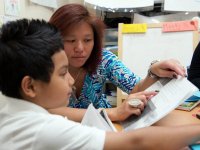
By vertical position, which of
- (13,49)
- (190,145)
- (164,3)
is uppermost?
(164,3)

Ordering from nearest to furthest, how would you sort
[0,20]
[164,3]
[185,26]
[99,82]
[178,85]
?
[178,85] < [99,82] < [0,20] < [185,26] < [164,3]

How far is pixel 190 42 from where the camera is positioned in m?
2.04

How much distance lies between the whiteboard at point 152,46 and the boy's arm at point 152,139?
4.50 ft

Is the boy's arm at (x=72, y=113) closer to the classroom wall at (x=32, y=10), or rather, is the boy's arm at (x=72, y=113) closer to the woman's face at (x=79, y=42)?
the woman's face at (x=79, y=42)

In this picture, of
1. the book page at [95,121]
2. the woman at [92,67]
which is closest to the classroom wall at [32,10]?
the woman at [92,67]

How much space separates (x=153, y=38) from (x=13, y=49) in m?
1.54

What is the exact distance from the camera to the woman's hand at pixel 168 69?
3.39 ft

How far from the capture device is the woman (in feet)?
3.36

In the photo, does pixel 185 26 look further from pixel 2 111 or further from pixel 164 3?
pixel 2 111

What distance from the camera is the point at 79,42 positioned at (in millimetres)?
1192

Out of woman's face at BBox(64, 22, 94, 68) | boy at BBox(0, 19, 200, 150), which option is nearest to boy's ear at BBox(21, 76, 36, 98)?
boy at BBox(0, 19, 200, 150)

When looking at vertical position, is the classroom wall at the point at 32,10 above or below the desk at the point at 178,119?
above

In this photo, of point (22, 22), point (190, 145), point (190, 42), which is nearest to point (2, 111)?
point (22, 22)

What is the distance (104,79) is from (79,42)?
0.28 m
